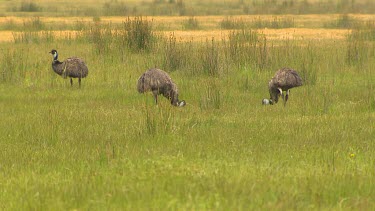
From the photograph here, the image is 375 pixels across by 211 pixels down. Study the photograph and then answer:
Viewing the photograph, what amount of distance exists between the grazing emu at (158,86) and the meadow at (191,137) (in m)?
0.33

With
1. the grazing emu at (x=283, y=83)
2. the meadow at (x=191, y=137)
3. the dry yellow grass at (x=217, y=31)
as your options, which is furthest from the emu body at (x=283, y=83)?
the dry yellow grass at (x=217, y=31)

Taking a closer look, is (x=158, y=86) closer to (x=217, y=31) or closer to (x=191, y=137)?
(x=191, y=137)

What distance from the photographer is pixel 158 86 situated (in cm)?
1248

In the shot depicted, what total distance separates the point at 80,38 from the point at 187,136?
15.6 metres

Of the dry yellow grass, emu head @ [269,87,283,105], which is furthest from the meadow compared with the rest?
the dry yellow grass

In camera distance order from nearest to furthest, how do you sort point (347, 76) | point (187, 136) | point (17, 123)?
point (187, 136)
point (17, 123)
point (347, 76)

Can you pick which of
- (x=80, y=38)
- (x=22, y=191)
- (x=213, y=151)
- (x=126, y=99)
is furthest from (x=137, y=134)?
(x=80, y=38)

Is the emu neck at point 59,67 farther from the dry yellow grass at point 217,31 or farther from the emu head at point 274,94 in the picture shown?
the dry yellow grass at point 217,31

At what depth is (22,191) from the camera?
6.89m

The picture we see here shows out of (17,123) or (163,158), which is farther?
(17,123)

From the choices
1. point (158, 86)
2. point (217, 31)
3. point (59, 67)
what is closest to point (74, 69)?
point (59, 67)

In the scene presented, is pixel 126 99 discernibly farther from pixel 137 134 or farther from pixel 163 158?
pixel 163 158

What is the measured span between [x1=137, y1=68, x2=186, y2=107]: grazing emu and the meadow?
33 cm

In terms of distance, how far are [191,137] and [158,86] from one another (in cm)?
320
